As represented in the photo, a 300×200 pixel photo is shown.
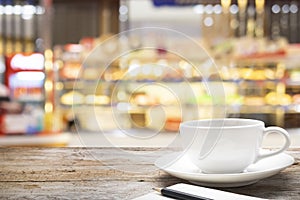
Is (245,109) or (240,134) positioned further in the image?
(245,109)

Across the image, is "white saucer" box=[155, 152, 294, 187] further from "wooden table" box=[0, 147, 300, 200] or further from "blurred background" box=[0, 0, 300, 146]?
"blurred background" box=[0, 0, 300, 146]

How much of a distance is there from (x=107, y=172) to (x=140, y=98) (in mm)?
2977

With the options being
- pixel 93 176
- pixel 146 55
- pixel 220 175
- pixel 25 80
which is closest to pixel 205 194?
pixel 220 175

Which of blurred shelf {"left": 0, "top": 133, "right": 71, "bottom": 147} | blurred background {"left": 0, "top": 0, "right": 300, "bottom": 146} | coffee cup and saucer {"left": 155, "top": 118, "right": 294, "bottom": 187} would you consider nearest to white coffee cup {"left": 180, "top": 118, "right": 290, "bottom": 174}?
coffee cup and saucer {"left": 155, "top": 118, "right": 294, "bottom": 187}

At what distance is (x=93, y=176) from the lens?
0.71 meters

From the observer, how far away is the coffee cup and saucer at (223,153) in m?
0.62

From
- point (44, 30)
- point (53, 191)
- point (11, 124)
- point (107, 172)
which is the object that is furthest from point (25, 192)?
point (44, 30)

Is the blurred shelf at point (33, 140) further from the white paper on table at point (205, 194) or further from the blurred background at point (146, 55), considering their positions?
the white paper on table at point (205, 194)

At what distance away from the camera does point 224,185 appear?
2.05 ft

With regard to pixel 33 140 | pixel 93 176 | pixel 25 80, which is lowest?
pixel 33 140

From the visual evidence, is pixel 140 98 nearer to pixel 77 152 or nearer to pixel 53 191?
pixel 77 152

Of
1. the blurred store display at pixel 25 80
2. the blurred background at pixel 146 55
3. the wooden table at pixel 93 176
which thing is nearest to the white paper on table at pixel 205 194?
the wooden table at pixel 93 176

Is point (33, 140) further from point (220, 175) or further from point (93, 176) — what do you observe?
point (220, 175)

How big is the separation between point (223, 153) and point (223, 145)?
0.04ft
